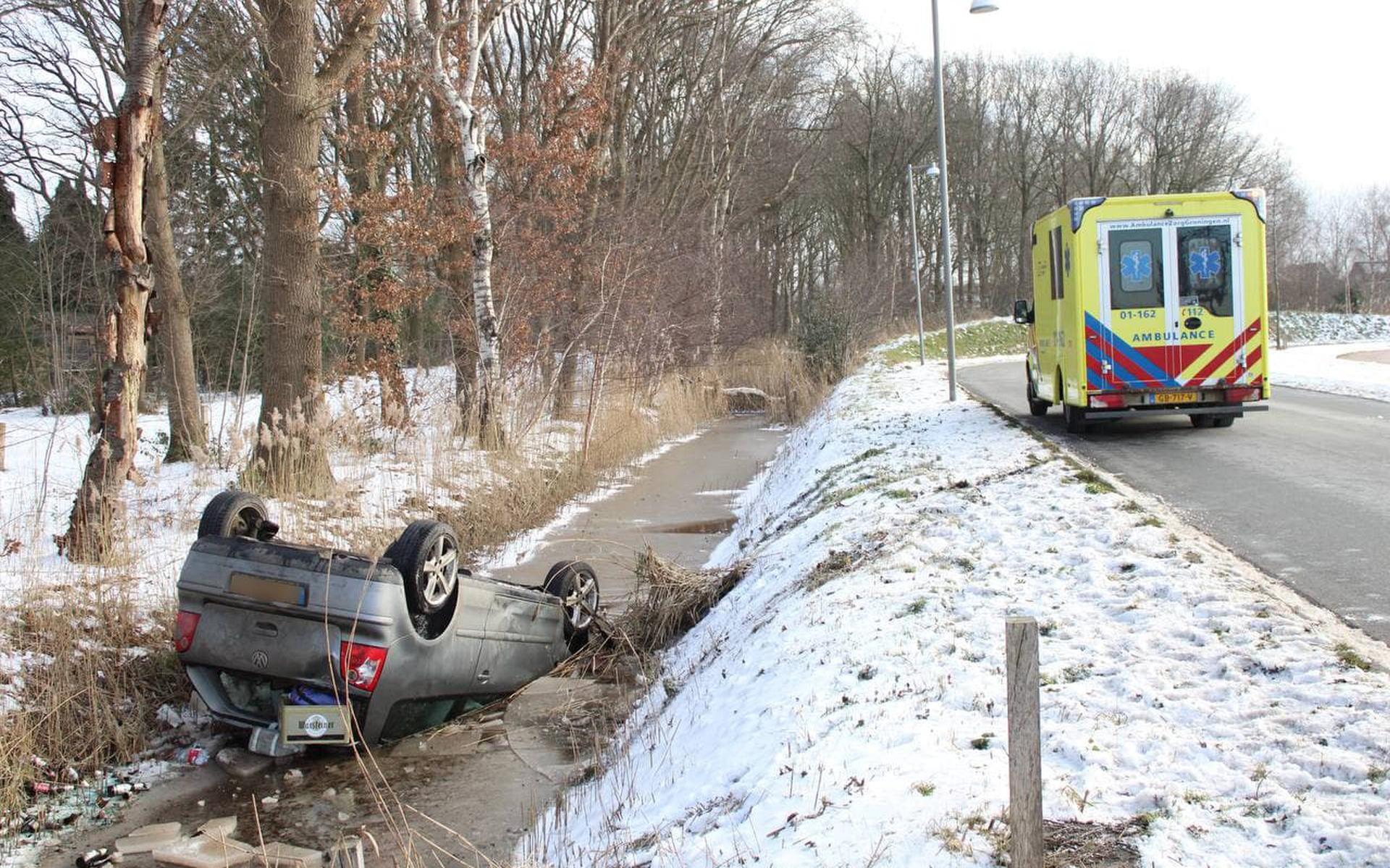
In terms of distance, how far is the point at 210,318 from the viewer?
27734mm

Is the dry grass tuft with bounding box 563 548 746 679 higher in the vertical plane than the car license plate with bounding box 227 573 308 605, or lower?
lower

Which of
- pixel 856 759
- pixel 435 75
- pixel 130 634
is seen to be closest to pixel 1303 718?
pixel 856 759

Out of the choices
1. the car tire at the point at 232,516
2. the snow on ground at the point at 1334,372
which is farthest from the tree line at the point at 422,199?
the snow on ground at the point at 1334,372

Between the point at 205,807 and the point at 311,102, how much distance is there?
903cm

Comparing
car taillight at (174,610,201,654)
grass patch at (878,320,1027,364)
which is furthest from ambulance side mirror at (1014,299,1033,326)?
grass patch at (878,320,1027,364)

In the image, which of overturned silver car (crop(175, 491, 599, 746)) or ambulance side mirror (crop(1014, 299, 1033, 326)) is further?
ambulance side mirror (crop(1014, 299, 1033, 326))

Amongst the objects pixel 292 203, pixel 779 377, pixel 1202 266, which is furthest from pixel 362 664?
pixel 779 377

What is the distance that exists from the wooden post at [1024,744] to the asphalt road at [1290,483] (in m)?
3.27

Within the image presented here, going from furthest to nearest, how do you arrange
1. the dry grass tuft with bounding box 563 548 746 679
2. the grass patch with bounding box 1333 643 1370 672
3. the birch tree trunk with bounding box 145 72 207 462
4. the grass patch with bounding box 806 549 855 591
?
the birch tree trunk with bounding box 145 72 207 462, the dry grass tuft with bounding box 563 548 746 679, the grass patch with bounding box 806 549 855 591, the grass patch with bounding box 1333 643 1370 672

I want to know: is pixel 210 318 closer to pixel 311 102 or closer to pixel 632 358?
pixel 632 358

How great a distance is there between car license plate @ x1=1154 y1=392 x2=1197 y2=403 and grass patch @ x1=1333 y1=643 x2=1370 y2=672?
28.1 feet

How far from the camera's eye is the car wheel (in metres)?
6.28

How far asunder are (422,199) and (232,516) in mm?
10523

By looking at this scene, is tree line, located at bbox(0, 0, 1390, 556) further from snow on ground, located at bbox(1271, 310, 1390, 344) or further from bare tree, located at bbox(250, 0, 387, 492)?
snow on ground, located at bbox(1271, 310, 1390, 344)
